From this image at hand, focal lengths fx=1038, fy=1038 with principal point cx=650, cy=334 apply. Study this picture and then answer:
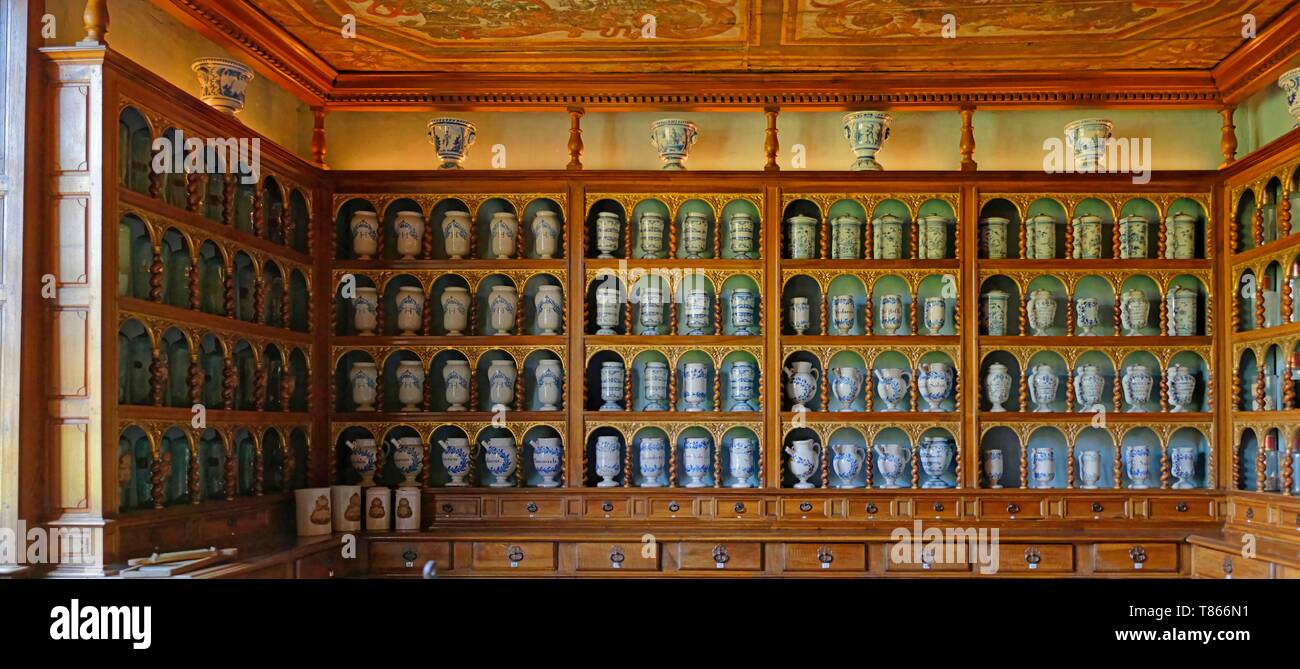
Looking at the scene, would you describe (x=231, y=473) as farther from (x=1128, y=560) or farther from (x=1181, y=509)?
(x=1181, y=509)

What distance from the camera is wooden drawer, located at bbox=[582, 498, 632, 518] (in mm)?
4367

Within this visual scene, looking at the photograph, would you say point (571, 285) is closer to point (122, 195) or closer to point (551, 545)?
point (551, 545)

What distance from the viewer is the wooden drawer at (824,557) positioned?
416 centimetres

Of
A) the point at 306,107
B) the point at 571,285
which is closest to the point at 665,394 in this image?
the point at 571,285

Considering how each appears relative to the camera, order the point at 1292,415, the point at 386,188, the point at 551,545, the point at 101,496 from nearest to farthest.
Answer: the point at 101,496, the point at 1292,415, the point at 551,545, the point at 386,188

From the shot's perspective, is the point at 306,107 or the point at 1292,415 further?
the point at 306,107

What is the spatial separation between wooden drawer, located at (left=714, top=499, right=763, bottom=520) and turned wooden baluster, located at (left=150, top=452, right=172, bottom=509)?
2.15 meters

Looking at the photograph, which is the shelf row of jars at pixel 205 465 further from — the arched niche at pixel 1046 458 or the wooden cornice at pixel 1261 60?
the wooden cornice at pixel 1261 60

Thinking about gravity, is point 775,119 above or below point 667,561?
above

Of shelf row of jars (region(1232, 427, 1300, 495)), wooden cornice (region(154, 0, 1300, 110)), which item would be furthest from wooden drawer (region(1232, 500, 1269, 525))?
wooden cornice (region(154, 0, 1300, 110))

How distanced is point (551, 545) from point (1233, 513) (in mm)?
2779
